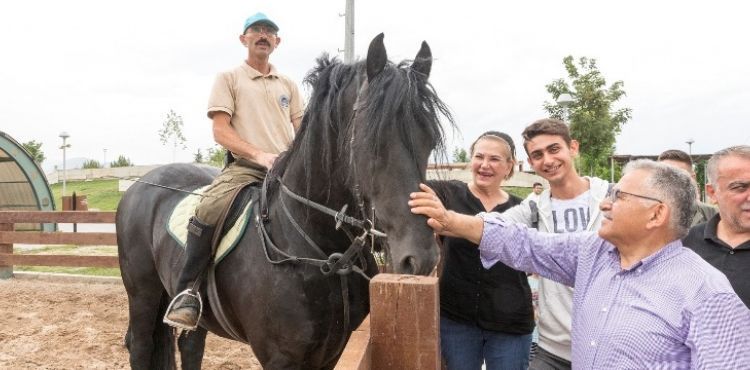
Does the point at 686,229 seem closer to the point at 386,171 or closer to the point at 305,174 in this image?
the point at 386,171

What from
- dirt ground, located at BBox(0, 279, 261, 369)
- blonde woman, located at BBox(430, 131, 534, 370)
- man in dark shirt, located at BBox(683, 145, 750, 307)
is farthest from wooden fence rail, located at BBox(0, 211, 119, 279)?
man in dark shirt, located at BBox(683, 145, 750, 307)

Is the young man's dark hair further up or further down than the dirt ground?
further up

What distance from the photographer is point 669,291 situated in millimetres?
1583

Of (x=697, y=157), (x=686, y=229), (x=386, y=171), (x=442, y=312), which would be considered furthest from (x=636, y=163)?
(x=697, y=157)

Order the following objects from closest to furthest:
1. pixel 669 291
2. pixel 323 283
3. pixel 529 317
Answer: pixel 669 291 → pixel 323 283 → pixel 529 317

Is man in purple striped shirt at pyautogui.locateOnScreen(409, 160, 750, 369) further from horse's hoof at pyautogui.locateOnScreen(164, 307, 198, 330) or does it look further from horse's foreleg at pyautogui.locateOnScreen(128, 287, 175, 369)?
horse's foreleg at pyautogui.locateOnScreen(128, 287, 175, 369)

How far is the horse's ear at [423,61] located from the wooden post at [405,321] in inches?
50.5

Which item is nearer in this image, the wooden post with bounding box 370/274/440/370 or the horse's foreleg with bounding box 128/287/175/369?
the wooden post with bounding box 370/274/440/370

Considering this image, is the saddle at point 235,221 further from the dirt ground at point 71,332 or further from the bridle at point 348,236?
the dirt ground at point 71,332

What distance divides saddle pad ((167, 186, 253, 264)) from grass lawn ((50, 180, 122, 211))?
27110mm

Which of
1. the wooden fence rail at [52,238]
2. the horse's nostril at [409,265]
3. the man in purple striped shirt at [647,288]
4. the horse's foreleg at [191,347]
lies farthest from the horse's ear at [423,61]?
the wooden fence rail at [52,238]

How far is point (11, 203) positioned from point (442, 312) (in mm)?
21604

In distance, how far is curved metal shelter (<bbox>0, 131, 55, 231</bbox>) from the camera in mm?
15648

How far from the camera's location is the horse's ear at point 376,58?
216 cm
